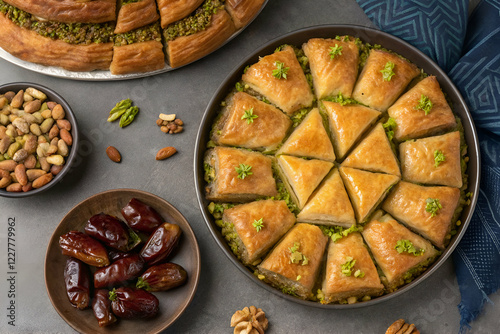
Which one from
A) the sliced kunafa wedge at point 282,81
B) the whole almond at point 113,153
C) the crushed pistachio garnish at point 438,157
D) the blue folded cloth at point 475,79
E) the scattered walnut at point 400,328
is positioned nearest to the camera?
the crushed pistachio garnish at point 438,157

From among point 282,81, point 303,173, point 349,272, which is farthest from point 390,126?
point 349,272

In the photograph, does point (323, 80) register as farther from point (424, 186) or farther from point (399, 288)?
point (399, 288)

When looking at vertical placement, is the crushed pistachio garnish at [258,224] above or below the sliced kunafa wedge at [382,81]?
below

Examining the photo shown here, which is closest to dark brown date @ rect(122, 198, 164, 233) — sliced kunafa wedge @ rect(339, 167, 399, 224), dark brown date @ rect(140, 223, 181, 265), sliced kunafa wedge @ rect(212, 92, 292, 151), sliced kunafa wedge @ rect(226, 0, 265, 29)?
dark brown date @ rect(140, 223, 181, 265)

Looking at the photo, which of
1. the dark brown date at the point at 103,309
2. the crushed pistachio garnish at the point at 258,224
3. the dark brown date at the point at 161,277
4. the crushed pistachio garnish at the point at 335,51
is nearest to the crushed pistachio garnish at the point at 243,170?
the crushed pistachio garnish at the point at 258,224

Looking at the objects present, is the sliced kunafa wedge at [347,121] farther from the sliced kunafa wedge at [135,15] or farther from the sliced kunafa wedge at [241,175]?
the sliced kunafa wedge at [135,15]

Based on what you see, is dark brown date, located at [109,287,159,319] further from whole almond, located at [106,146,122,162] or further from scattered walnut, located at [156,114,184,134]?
scattered walnut, located at [156,114,184,134]
